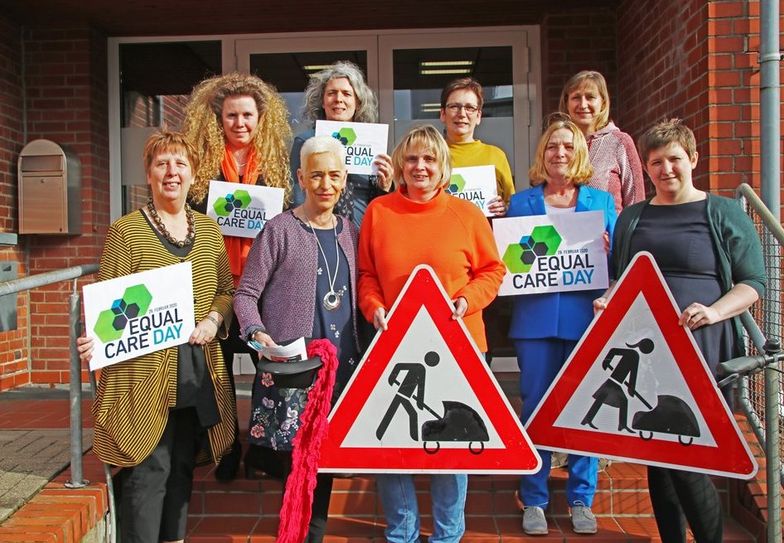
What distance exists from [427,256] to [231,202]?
1044mm

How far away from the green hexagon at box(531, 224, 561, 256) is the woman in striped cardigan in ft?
4.57

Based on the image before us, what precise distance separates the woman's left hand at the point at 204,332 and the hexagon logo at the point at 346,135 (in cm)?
119

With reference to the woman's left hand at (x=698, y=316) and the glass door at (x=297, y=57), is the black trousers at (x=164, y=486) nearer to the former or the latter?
the woman's left hand at (x=698, y=316)

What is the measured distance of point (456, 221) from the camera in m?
2.87

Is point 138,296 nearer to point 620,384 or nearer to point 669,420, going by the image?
point 620,384

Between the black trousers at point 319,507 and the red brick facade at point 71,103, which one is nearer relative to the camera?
the black trousers at point 319,507

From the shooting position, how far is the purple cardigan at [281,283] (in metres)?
2.76

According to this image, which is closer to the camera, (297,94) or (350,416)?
(350,416)

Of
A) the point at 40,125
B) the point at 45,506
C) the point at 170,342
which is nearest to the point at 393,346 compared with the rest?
the point at 170,342

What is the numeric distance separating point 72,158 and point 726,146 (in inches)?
195

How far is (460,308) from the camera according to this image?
2746mm

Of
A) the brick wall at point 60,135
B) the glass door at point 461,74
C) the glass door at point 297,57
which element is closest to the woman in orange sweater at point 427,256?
the glass door at point 461,74

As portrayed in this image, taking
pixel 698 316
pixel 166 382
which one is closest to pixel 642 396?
pixel 698 316

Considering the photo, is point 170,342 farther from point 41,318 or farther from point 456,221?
point 41,318
